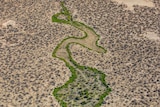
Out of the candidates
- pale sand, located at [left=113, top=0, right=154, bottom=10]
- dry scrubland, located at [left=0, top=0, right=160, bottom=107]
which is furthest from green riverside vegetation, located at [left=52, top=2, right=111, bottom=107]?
pale sand, located at [left=113, top=0, right=154, bottom=10]

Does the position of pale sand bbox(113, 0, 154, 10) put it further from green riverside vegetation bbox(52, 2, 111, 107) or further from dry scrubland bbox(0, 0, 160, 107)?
green riverside vegetation bbox(52, 2, 111, 107)

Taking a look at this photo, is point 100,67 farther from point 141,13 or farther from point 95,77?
point 141,13

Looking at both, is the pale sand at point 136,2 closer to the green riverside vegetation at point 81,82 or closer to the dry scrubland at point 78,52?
the dry scrubland at point 78,52

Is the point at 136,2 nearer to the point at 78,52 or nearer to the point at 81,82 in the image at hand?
the point at 78,52

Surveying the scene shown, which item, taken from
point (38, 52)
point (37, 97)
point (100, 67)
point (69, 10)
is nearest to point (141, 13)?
point (69, 10)

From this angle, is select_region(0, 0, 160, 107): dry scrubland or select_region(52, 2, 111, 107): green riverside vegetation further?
select_region(0, 0, 160, 107): dry scrubland

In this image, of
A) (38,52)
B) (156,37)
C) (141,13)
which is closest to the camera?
(38,52)
